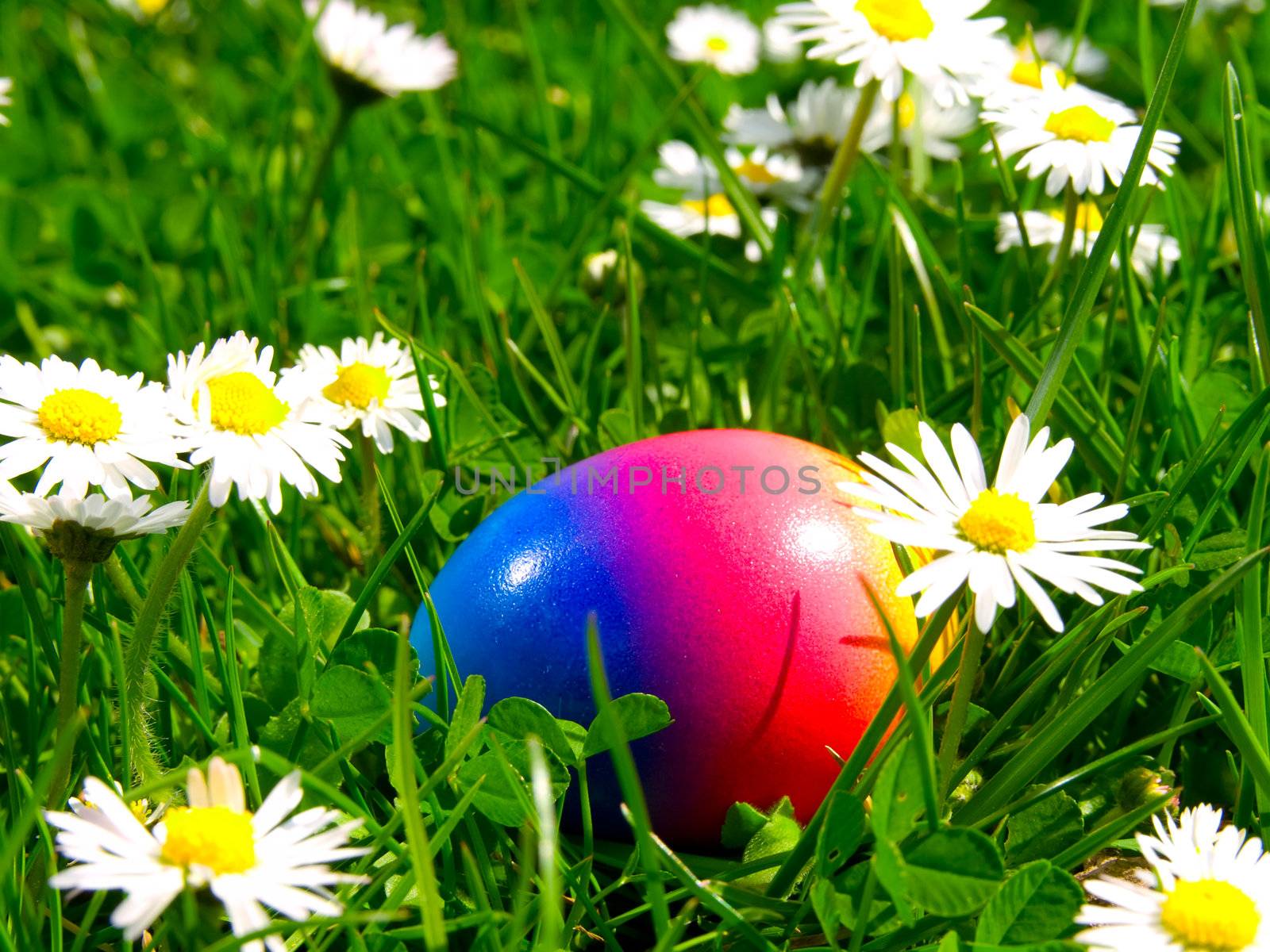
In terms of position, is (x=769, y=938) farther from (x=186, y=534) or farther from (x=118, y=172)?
(x=118, y=172)

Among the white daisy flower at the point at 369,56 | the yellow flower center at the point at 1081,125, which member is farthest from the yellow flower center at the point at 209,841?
the white daisy flower at the point at 369,56

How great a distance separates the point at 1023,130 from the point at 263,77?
1804 mm

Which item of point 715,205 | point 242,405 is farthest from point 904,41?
point 242,405

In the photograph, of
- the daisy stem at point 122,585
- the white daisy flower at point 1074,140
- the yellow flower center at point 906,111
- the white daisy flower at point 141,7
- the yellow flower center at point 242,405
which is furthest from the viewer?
the white daisy flower at point 141,7

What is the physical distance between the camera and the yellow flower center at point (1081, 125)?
Result: 5.06 feet

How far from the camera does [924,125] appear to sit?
2.24 m

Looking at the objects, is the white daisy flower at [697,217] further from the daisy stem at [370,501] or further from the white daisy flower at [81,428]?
the white daisy flower at [81,428]

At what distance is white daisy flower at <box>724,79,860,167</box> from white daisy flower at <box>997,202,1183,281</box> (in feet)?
1.25

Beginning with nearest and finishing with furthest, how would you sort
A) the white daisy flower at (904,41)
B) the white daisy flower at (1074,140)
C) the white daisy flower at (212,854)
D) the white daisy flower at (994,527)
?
the white daisy flower at (212,854) < the white daisy flower at (994,527) < the white daisy flower at (1074,140) < the white daisy flower at (904,41)

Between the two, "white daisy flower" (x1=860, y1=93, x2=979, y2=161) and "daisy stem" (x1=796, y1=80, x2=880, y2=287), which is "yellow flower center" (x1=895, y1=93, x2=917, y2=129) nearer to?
"white daisy flower" (x1=860, y1=93, x2=979, y2=161)

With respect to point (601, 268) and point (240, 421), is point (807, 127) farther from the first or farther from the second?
point (240, 421)

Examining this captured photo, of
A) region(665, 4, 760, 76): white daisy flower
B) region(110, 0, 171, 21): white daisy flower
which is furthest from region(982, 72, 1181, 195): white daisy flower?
region(110, 0, 171, 21): white daisy flower

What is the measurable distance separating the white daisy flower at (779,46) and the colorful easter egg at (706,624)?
6.14 feet

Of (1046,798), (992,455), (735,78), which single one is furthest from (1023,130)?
(735,78)
